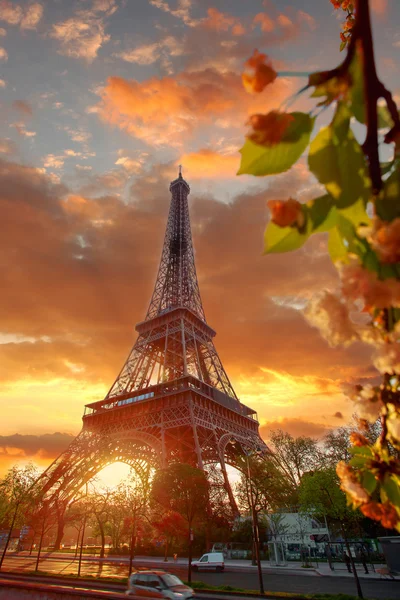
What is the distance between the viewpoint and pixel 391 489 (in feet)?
3.71

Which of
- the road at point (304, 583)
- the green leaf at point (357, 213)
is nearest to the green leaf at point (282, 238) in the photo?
the green leaf at point (357, 213)

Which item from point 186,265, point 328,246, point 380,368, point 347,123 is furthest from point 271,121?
point 186,265

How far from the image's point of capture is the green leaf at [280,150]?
1.03 meters

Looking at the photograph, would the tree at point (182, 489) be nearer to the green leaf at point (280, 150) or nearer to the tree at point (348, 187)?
the tree at point (348, 187)

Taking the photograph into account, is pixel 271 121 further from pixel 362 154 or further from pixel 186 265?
pixel 186 265

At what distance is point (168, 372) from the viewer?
4822 centimetres

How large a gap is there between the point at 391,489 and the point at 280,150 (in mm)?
1123

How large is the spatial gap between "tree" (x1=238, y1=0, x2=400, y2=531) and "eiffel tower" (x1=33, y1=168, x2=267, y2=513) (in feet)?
118

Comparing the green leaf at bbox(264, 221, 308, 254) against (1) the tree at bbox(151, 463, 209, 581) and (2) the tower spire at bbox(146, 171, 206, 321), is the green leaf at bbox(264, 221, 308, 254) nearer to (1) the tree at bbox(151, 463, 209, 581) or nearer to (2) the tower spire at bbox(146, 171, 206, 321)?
(1) the tree at bbox(151, 463, 209, 581)

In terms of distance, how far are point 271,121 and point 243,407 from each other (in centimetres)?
5153

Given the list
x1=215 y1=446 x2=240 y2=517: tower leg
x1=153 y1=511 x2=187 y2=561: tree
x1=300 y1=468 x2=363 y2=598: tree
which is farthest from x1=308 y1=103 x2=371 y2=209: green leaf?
x1=215 y1=446 x2=240 y2=517: tower leg

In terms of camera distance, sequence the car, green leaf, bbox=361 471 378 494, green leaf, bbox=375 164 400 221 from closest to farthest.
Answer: green leaf, bbox=375 164 400 221, green leaf, bbox=361 471 378 494, the car

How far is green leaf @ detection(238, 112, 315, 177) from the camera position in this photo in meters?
1.03

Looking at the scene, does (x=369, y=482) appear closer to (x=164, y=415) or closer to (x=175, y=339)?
(x=164, y=415)
